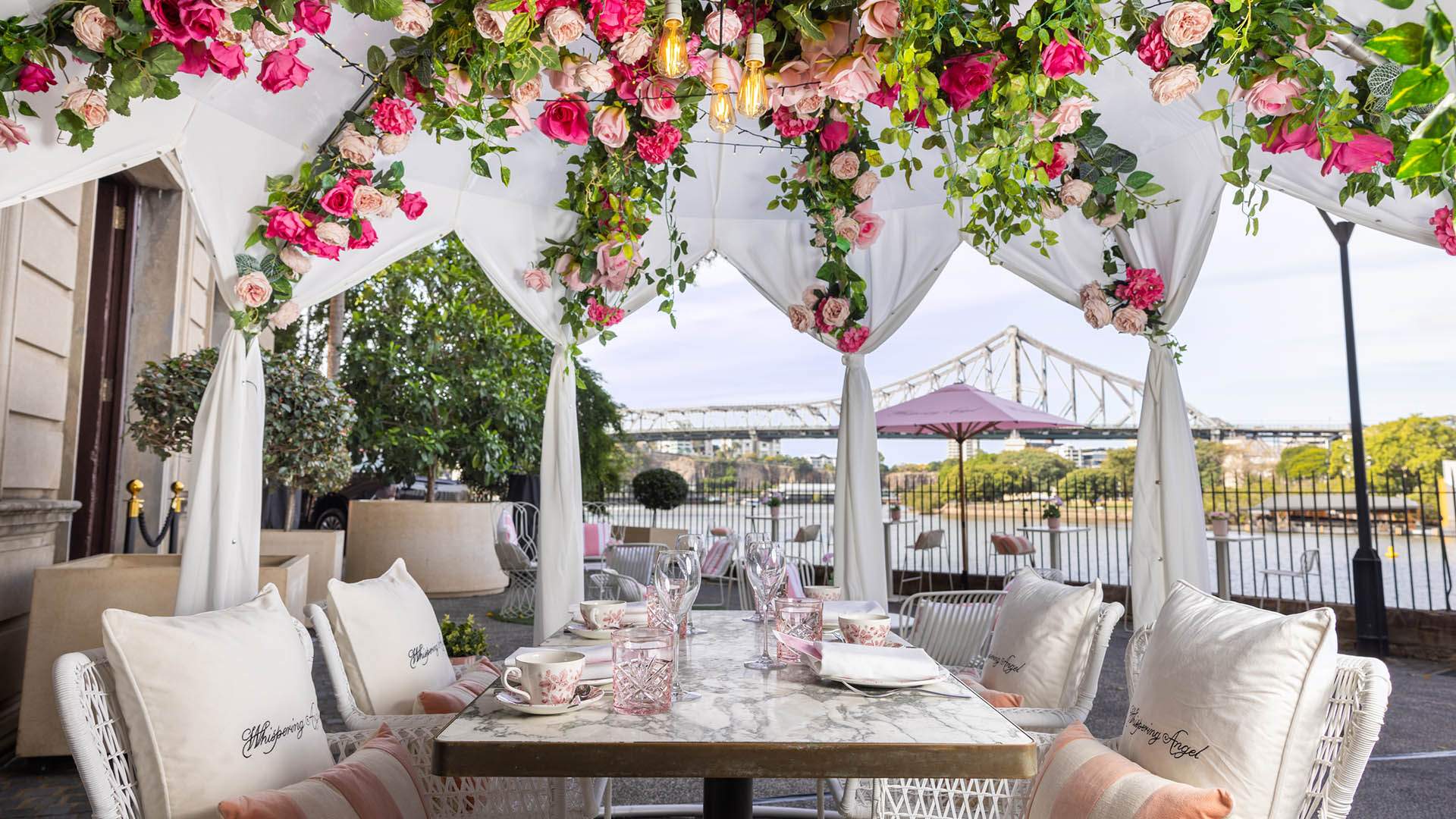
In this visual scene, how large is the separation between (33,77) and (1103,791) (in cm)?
270

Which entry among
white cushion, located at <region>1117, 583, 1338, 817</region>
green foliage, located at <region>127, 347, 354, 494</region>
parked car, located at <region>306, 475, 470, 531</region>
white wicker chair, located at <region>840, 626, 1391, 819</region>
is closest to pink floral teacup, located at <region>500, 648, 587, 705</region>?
white cushion, located at <region>1117, 583, 1338, 817</region>

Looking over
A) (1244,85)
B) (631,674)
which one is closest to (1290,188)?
(1244,85)

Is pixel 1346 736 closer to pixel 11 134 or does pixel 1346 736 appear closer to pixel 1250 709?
pixel 1250 709

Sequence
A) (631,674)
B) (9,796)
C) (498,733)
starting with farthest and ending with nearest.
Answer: (9,796), (631,674), (498,733)

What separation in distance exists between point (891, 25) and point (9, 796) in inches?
134

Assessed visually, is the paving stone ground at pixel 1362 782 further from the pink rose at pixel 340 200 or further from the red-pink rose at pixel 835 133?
the red-pink rose at pixel 835 133

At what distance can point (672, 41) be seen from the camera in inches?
72.7

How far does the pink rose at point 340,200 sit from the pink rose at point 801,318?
2.00 meters

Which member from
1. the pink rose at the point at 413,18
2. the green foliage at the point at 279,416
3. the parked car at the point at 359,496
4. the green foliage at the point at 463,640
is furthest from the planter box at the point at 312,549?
the pink rose at the point at 413,18

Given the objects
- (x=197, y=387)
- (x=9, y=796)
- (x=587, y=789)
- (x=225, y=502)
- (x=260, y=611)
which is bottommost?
(x=9, y=796)

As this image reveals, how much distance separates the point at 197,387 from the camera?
4113 millimetres

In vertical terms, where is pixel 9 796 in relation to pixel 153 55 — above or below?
below

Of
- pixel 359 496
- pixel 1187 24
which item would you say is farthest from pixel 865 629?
pixel 359 496

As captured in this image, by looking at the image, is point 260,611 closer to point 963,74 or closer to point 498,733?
point 498,733
